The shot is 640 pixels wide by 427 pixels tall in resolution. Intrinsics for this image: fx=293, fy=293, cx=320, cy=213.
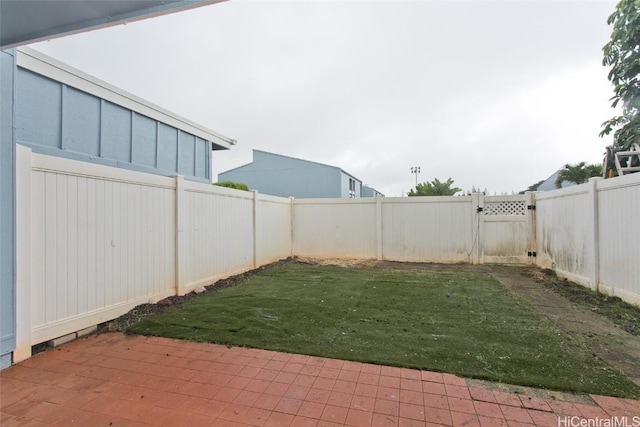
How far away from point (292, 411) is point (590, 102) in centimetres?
864

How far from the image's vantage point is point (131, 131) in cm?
614

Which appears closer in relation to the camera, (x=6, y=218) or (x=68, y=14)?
(x=68, y=14)

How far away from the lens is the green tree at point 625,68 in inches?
208

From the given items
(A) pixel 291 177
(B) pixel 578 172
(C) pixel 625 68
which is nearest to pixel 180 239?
(C) pixel 625 68

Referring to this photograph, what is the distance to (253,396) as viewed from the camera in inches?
82.7

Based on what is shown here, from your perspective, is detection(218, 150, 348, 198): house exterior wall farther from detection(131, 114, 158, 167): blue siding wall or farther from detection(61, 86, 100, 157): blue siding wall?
detection(61, 86, 100, 157): blue siding wall

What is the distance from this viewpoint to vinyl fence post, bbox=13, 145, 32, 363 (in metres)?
2.61

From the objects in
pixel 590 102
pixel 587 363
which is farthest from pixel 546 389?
pixel 590 102

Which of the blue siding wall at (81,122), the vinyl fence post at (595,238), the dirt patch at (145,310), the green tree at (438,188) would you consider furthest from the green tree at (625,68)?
the blue siding wall at (81,122)

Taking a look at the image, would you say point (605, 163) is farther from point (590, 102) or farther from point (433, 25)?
point (433, 25)
